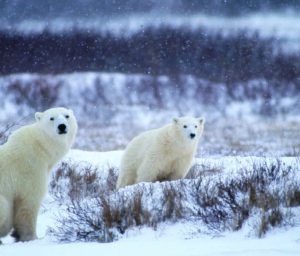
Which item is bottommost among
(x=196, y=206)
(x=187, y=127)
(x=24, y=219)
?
(x=24, y=219)

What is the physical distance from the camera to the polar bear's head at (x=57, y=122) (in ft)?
13.4

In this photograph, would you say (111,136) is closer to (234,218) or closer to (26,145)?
(26,145)

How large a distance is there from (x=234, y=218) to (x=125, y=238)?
0.89 metres

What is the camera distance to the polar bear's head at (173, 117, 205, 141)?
5531 millimetres

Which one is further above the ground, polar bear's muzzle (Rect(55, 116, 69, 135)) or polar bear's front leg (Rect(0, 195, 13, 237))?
polar bear's muzzle (Rect(55, 116, 69, 135))

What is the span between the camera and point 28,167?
13.0 ft

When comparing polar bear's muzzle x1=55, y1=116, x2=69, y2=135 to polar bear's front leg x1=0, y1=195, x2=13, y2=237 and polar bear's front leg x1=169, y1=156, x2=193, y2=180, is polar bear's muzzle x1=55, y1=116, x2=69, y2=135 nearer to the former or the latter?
polar bear's front leg x1=0, y1=195, x2=13, y2=237

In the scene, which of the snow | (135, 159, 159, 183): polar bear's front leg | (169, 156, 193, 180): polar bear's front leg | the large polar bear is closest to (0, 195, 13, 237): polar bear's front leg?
the large polar bear

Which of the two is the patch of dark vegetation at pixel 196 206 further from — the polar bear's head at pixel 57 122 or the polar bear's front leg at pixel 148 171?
the polar bear's front leg at pixel 148 171

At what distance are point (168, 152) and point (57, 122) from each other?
6.67 feet

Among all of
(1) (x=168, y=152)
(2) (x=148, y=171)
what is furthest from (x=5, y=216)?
(1) (x=168, y=152)

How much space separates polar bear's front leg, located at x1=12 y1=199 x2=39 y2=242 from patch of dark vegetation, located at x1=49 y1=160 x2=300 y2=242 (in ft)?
1.22

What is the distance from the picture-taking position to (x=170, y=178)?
19.3ft

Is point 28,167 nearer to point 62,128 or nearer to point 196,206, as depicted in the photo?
point 62,128
